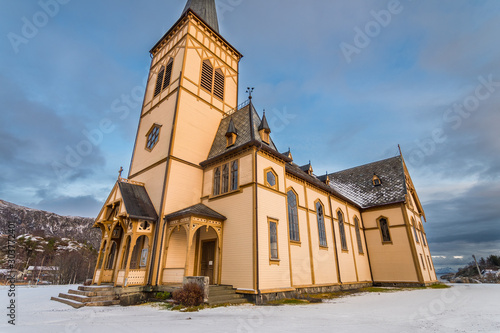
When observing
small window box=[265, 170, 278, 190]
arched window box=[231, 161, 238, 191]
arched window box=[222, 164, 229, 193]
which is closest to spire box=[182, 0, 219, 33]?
arched window box=[222, 164, 229, 193]

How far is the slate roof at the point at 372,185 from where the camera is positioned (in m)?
25.7

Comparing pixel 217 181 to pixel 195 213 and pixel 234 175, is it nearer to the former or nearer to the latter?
pixel 234 175

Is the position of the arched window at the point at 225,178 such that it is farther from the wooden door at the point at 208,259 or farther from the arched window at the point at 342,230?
the arched window at the point at 342,230

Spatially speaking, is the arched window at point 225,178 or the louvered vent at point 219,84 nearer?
the arched window at point 225,178

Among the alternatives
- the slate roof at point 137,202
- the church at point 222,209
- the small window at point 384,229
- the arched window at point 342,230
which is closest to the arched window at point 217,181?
the church at point 222,209

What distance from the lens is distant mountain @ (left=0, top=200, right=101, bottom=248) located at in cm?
11431

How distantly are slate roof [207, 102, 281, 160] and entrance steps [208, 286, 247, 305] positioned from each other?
794 cm

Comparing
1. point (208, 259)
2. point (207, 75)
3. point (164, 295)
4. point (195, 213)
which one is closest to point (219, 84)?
point (207, 75)

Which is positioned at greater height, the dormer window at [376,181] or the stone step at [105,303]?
the dormer window at [376,181]

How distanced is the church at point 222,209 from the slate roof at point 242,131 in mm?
112

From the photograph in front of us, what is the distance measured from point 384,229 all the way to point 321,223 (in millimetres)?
9649

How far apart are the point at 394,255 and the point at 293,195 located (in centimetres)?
1399

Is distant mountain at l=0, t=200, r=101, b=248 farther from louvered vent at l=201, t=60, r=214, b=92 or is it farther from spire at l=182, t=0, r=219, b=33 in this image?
louvered vent at l=201, t=60, r=214, b=92

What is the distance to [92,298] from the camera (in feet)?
36.6
